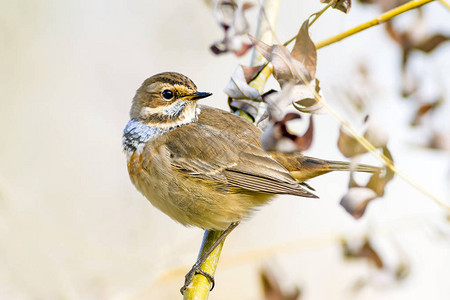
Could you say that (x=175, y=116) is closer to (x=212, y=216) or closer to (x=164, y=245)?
(x=212, y=216)

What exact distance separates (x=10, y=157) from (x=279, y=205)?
351 cm

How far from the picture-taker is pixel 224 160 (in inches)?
155

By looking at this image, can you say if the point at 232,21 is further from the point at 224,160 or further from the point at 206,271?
the point at 206,271

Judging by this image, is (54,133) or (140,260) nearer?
(140,260)

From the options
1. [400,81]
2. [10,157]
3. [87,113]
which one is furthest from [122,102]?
[400,81]

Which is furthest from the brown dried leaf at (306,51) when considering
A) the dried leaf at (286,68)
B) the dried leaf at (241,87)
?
the dried leaf at (241,87)

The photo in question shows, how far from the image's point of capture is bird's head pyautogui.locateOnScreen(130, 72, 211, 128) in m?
4.13

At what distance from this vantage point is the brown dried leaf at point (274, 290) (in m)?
2.64

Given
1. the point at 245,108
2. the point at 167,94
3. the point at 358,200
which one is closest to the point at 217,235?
the point at 245,108

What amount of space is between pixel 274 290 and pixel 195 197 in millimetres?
1381

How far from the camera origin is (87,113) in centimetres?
730

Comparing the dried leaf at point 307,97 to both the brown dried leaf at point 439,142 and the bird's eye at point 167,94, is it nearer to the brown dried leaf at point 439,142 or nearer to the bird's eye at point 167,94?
the brown dried leaf at point 439,142

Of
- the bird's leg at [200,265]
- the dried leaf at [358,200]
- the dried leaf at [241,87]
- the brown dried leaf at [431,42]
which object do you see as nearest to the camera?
the dried leaf at [358,200]

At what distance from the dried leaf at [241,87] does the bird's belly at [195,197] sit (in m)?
0.72
